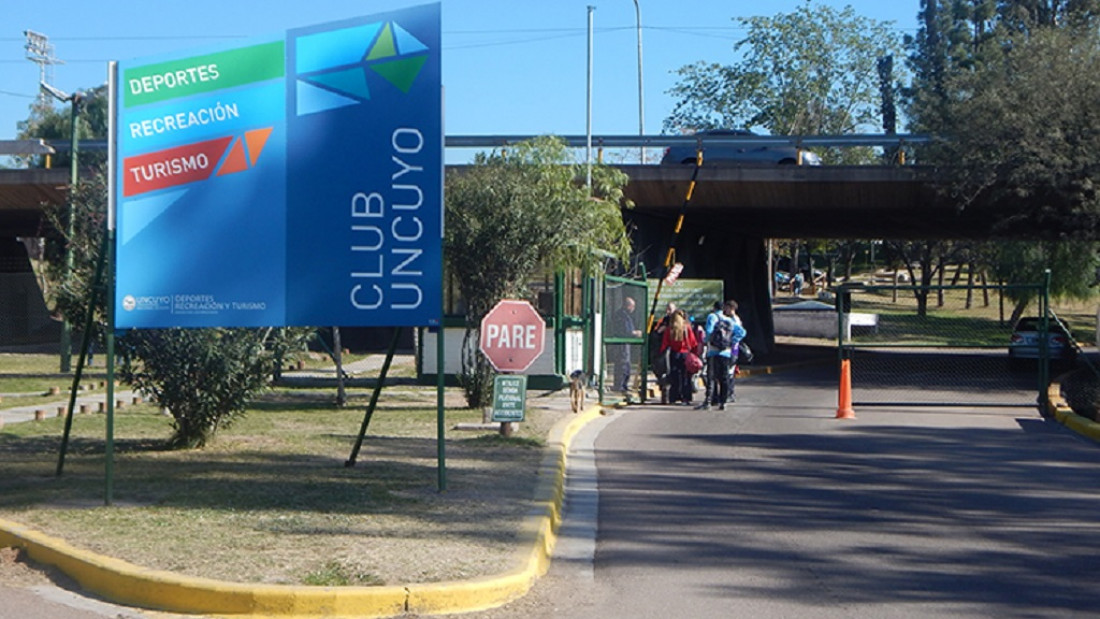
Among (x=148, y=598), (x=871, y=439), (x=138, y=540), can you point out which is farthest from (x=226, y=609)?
(x=871, y=439)

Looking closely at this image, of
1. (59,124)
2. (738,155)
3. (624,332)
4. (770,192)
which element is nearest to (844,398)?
(624,332)

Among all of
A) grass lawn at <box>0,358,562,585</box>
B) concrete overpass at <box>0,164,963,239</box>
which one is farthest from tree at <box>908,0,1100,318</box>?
grass lawn at <box>0,358,562,585</box>

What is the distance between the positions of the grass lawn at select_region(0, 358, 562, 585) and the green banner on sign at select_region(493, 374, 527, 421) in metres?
0.32

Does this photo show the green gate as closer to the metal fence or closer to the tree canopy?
the metal fence

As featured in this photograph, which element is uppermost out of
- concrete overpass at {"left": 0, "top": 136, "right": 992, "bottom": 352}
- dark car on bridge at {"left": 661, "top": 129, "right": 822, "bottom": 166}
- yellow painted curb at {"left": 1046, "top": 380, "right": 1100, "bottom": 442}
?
dark car on bridge at {"left": 661, "top": 129, "right": 822, "bottom": 166}

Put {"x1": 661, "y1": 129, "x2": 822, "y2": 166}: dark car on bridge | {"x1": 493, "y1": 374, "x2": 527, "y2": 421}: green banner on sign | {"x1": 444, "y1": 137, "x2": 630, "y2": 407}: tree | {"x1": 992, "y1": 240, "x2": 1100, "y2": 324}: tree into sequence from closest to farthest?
{"x1": 493, "y1": 374, "x2": 527, "y2": 421}: green banner on sign < {"x1": 444, "y1": 137, "x2": 630, "y2": 407}: tree < {"x1": 661, "y1": 129, "x2": 822, "y2": 166}: dark car on bridge < {"x1": 992, "y1": 240, "x2": 1100, "y2": 324}: tree

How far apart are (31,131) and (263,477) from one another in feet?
207

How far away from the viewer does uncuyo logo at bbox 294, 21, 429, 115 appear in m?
10.2

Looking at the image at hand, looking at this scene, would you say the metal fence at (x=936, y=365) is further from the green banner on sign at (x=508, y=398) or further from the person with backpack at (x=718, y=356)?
the green banner on sign at (x=508, y=398)

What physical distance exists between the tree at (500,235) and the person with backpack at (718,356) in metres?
2.67

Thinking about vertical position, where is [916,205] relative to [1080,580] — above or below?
above

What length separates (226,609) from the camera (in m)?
6.94

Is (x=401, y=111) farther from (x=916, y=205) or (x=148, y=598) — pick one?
(x=916, y=205)

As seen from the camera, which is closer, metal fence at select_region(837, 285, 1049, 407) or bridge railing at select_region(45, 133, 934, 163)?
metal fence at select_region(837, 285, 1049, 407)
